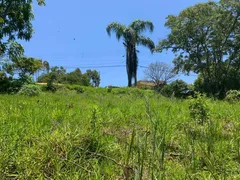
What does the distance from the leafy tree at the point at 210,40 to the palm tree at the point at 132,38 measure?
4.40m

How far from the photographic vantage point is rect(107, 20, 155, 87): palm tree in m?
30.9

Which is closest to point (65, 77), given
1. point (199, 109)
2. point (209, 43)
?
point (209, 43)

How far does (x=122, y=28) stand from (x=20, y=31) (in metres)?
16.3

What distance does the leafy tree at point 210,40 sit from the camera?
24953 mm

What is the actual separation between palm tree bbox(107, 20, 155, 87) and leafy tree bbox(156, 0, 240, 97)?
4.40 metres

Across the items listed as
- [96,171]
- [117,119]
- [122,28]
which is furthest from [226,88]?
[96,171]

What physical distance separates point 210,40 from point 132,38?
8.97 meters

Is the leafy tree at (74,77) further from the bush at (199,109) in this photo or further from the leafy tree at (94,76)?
the bush at (199,109)

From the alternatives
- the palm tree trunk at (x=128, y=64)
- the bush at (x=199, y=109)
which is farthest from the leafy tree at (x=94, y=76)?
the bush at (x=199, y=109)

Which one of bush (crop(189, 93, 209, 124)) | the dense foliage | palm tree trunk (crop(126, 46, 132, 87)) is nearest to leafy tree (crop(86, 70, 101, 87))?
the dense foliage

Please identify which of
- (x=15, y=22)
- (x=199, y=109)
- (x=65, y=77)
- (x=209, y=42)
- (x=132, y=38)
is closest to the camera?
(x=199, y=109)

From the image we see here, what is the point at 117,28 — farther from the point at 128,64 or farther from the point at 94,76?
the point at 94,76

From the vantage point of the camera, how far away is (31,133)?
258 centimetres

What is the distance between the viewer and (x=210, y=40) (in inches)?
1045
